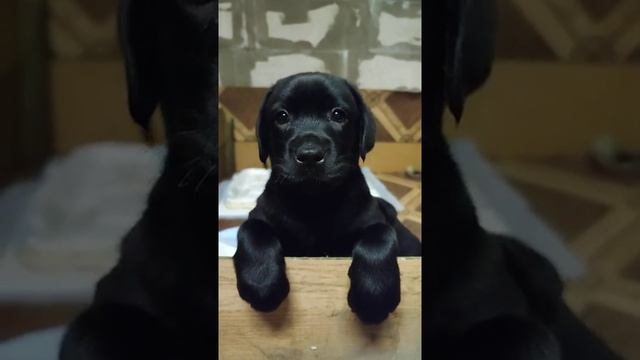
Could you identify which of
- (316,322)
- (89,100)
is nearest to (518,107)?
(316,322)

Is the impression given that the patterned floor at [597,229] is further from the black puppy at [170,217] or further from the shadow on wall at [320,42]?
the black puppy at [170,217]

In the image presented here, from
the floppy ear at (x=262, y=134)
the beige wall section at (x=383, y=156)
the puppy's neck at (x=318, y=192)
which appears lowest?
the puppy's neck at (x=318, y=192)

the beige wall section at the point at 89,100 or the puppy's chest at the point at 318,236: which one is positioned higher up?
the beige wall section at the point at 89,100

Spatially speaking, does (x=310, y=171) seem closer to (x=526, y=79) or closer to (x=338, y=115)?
(x=338, y=115)

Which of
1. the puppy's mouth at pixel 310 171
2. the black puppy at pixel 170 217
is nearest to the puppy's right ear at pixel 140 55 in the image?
the black puppy at pixel 170 217

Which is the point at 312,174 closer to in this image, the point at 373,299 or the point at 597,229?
the point at 373,299

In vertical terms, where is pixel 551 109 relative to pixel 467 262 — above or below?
above

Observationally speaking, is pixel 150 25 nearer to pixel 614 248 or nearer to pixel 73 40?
pixel 73 40
